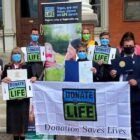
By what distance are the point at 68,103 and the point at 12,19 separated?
9.66m

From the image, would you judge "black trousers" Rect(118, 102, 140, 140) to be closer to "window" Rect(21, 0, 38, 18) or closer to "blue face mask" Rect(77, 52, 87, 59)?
"blue face mask" Rect(77, 52, 87, 59)

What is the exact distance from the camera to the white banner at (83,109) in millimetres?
6297

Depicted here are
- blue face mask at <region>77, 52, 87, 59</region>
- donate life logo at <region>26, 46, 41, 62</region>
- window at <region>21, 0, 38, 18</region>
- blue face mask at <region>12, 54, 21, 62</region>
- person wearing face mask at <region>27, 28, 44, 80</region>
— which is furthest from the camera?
window at <region>21, 0, 38, 18</region>

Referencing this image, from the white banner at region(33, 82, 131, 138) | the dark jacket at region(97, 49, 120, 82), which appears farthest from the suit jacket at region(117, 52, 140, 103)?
the dark jacket at region(97, 49, 120, 82)

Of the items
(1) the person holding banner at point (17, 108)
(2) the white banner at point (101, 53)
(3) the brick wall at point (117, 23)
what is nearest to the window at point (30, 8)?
(3) the brick wall at point (117, 23)

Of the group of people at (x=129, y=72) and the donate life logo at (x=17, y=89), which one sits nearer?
the group of people at (x=129, y=72)

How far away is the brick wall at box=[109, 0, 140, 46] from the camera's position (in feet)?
52.5

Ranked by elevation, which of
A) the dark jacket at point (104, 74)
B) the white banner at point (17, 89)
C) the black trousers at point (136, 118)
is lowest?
the black trousers at point (136, 118)

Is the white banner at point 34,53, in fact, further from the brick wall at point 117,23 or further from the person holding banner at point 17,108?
the brick wall at point 117,23

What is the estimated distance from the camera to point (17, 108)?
709 centimetres

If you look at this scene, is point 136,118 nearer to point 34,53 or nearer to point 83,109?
point 83,109

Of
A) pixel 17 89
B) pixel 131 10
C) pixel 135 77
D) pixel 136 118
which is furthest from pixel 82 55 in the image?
pixel 131 10

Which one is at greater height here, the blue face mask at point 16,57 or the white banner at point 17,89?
the blue face mask at point 16,57

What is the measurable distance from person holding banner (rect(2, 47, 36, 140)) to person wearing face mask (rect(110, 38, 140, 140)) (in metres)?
1.43
